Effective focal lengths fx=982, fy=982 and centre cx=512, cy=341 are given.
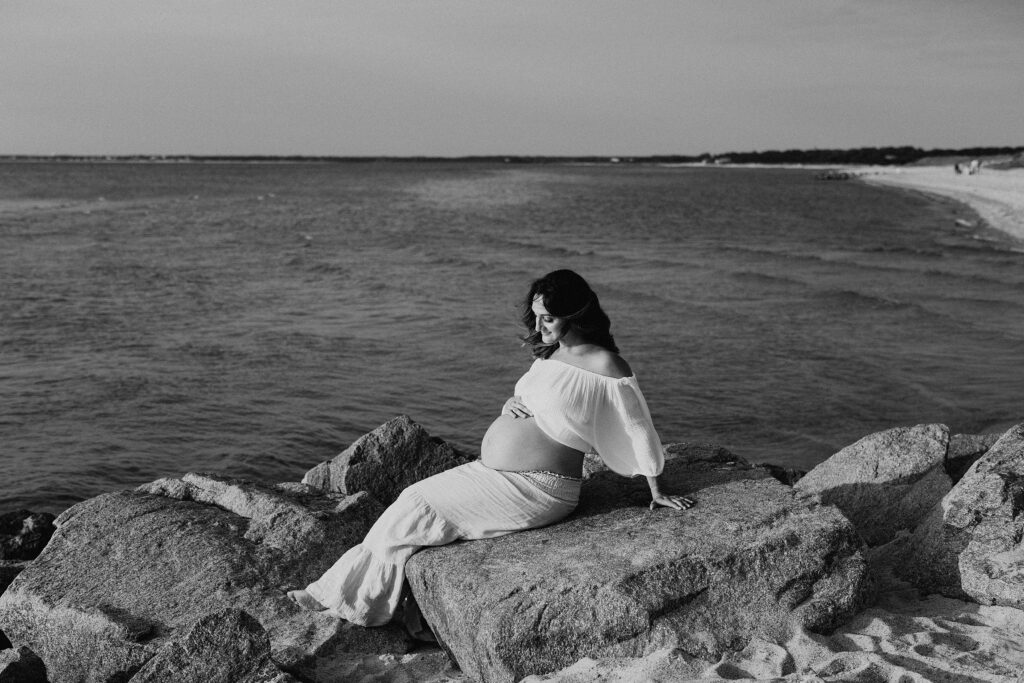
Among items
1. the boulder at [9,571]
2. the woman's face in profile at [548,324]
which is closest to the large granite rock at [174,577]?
the boulder at [9,571]

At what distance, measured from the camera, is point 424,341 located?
17.8m

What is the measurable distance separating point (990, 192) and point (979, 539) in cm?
6649

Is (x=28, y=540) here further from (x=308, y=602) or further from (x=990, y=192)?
(x=990, y=192)

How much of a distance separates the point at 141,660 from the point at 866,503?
15.5 ft

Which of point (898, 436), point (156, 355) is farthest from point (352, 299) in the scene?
point (898, 436)

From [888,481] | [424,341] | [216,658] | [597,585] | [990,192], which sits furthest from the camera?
[990,192]

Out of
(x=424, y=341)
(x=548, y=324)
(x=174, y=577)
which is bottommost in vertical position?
(x=424, y=341)

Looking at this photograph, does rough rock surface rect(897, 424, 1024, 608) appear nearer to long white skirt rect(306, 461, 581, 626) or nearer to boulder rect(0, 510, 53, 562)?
long white skirt rect(306, 461, 581, 626)

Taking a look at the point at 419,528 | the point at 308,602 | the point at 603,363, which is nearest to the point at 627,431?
the point at 603,363

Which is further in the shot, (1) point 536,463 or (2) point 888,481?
(2) point 888,481

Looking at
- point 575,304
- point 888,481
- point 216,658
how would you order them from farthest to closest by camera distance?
1. point 888,481
2. point 575,304
3. point 216,658

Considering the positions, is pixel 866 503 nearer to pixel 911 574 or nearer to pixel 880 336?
pixel 911 574

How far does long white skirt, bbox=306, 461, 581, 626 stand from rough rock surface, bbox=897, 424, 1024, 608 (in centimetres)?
221

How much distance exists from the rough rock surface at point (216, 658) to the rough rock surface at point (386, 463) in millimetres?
2264
